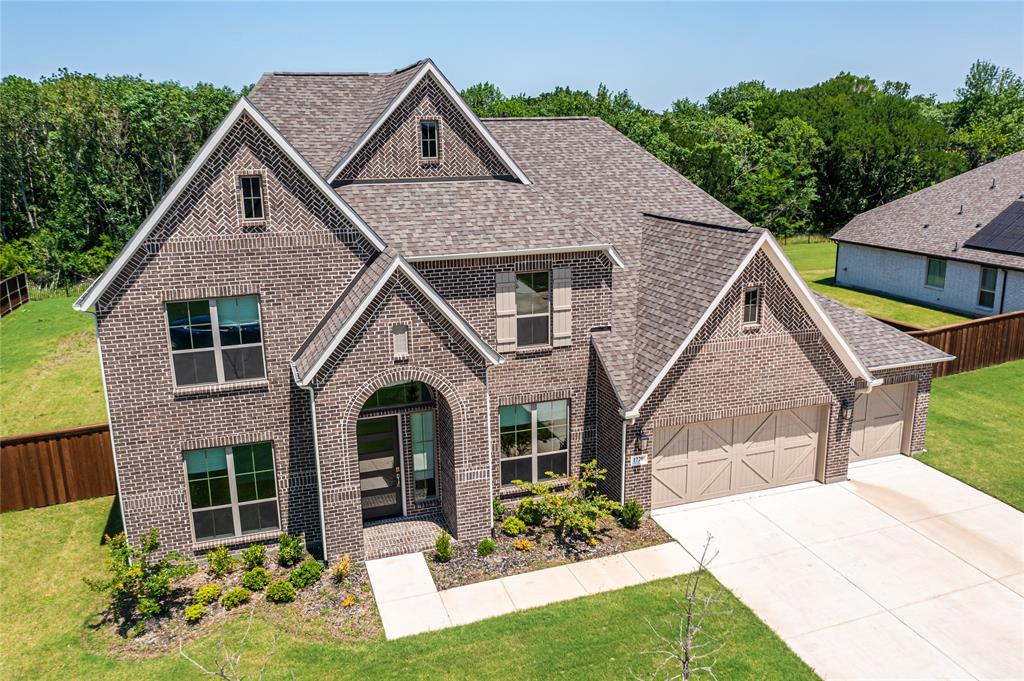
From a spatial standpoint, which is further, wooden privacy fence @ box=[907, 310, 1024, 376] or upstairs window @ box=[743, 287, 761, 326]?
wooden privacy fence @ box=[907, 310, 1024, 376]

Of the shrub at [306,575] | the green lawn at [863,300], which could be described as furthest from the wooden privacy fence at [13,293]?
the green lawn at [863,300]

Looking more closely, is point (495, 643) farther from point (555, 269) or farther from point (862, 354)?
point (862, 354)

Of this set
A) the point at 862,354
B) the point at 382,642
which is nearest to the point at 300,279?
the point at 382,642

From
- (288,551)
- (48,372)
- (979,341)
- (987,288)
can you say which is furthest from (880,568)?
(48,372)

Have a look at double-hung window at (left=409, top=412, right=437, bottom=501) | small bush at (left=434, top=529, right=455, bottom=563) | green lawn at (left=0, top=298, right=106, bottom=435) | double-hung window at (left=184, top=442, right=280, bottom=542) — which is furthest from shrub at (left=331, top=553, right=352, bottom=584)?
green lawn at (left=0, top=298, right=106, bottom=435)

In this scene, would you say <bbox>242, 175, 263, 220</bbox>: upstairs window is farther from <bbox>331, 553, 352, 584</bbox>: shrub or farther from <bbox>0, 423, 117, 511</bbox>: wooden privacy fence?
<bbox>0, 423, 117, 511</bbox>: wooden privacy fence

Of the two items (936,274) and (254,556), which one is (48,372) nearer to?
(254,556)
